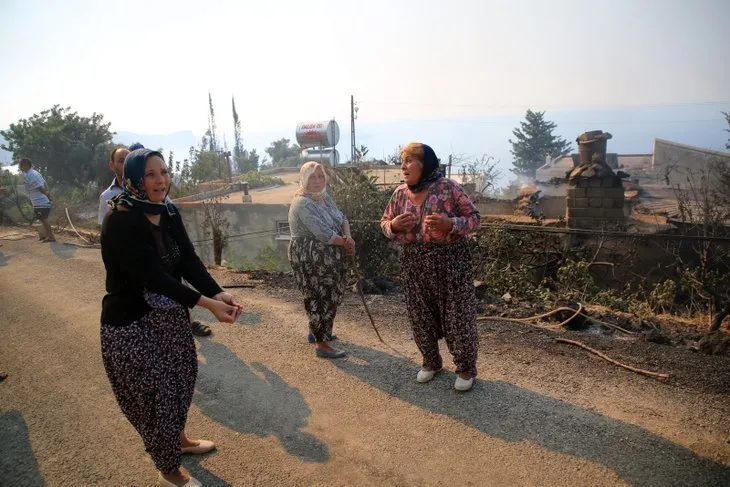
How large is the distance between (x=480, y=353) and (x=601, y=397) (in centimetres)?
110

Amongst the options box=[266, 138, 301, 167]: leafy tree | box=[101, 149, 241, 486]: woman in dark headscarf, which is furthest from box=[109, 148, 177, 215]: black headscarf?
box=[266, 138, 301, 167]: leafy tree

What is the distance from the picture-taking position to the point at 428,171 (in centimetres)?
338

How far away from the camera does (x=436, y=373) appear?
3.84 meters

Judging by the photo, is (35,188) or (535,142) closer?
(35,188)

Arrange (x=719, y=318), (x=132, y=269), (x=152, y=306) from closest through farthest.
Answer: (x=132, y=269) < (x=152, y=306) < (x=719, y=318)

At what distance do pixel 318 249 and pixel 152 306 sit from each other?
6.09 ft

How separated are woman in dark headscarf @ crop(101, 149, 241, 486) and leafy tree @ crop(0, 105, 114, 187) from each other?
73.5 ft

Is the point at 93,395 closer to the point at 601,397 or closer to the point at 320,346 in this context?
the point at 320,346

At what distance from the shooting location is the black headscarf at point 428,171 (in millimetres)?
3338

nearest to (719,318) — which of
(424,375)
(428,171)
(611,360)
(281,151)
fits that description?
(611,360)

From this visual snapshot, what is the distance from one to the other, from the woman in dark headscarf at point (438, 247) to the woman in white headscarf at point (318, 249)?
0.73 meters

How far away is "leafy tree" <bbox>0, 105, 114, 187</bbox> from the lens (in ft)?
71.2

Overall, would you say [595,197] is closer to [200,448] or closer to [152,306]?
[200,448]

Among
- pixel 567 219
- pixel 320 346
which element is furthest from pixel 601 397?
pixel 567 219
